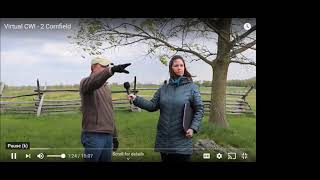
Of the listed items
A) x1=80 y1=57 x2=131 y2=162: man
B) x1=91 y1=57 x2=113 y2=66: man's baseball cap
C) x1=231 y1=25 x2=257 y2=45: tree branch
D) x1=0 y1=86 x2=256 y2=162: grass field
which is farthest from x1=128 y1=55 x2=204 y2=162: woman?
x1=231 y1=25 x2=257 y2=45: tree branch

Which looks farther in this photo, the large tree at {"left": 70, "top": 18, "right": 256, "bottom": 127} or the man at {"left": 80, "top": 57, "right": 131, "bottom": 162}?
the large tree at {"left": 70, "top": 18, "right": 256, "bottom": 127}

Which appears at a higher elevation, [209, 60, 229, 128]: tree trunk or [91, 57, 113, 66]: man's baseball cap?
[91, 57, 113, 66]: man's baseball cap

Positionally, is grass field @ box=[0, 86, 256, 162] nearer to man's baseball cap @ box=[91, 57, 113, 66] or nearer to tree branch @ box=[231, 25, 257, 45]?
man's baseball cap @ box=[91, 57, 113, 66]

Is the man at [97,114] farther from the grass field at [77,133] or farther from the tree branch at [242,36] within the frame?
the tree branch at [242,36]

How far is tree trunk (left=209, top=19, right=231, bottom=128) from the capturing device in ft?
16.7

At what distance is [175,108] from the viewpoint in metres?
4.98

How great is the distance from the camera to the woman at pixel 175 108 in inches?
196

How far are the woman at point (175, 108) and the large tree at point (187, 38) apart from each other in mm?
155

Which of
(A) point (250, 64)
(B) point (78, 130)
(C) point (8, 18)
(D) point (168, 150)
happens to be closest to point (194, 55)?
(A) point (250, 64)

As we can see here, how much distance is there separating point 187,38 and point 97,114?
105 centimetres

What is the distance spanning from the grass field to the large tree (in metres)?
0.19

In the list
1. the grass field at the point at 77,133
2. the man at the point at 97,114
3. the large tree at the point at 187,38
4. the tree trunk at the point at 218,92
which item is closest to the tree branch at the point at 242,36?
the large tree at the point at 187,38

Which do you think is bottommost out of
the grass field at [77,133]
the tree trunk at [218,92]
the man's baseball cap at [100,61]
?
the grass field at [77,133]
